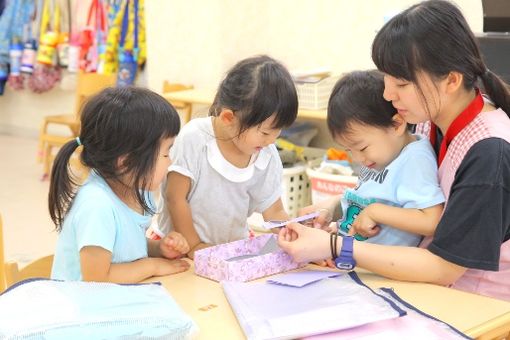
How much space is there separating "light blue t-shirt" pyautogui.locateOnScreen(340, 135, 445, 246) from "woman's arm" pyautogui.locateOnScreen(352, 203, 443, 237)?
2 centimetres

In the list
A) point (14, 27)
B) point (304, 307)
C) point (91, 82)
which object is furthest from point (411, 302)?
point (14, 27)

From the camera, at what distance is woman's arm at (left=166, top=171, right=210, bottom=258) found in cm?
201

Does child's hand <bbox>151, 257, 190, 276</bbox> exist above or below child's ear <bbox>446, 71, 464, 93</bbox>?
below

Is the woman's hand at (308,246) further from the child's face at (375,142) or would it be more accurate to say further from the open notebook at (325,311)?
the child's face at (375,142)

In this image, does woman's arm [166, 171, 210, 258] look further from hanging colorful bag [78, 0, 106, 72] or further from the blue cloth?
hanging colorful bag [78, 0, 106, 72]

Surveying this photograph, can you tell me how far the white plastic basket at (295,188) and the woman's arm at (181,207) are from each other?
2.03 metres

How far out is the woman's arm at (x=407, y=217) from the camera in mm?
1667

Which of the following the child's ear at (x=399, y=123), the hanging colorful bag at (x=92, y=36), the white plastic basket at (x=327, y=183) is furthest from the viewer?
the hanging colorful bag at (x=92, y=36)

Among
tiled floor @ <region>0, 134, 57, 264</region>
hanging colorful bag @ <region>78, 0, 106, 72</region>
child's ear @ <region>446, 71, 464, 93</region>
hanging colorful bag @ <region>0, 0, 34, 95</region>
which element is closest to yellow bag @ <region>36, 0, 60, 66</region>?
hanging colorful bag @ <region>0, 0, 34, 95</region>

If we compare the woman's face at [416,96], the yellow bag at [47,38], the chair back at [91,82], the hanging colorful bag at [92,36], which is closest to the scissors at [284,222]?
the woman's face at [416,96]

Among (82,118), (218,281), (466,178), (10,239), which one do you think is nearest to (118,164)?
(82,118)

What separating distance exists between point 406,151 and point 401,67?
0.74 ft

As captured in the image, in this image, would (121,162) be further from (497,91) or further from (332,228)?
(497,91)

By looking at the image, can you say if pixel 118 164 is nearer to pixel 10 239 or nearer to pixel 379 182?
pixel 379 182
